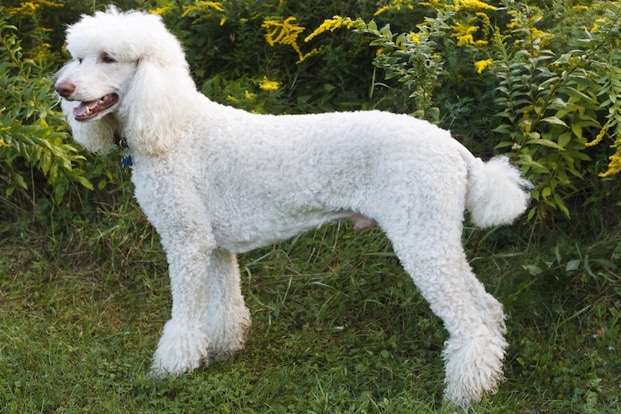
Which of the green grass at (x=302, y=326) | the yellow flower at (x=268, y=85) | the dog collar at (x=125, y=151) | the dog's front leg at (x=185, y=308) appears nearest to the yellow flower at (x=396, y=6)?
the yellow flower at (x=268, y=85)

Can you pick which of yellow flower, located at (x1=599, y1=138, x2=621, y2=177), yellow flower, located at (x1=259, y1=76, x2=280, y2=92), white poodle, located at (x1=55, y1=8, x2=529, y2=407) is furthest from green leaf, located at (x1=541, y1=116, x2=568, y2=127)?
yellow flower, located at (x1=259, y1=76, x2=280, y2=92)

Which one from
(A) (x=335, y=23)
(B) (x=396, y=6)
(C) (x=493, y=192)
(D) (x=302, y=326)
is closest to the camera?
(C) (x=493, y=192)

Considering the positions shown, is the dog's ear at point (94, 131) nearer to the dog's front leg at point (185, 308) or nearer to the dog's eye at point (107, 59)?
the dog's eye at point (107, 59)

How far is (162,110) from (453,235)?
1228mm

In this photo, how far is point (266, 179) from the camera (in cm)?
305

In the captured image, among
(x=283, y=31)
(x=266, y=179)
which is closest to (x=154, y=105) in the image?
(x=266, y=179)

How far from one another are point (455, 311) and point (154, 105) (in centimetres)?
141

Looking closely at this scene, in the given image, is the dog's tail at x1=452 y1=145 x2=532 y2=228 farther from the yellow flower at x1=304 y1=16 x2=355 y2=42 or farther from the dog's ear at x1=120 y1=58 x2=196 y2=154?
the dog's ear at x1=120 y1=58 x2=196 y2=154

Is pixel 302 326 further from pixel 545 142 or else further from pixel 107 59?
pixel 107 59

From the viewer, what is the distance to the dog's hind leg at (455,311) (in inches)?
112

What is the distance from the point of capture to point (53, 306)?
158 inches

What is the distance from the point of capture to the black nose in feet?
9.41

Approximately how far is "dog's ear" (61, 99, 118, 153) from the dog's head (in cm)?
9

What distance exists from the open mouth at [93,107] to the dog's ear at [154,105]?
5cm
